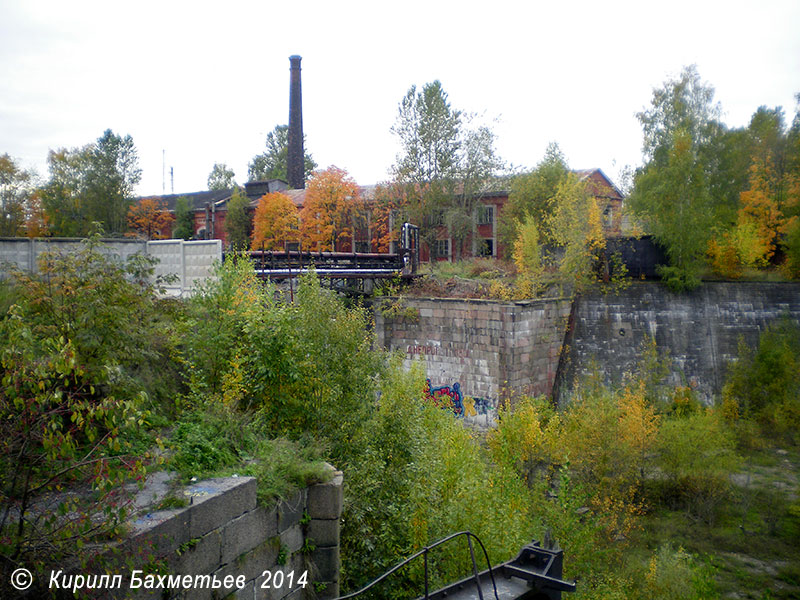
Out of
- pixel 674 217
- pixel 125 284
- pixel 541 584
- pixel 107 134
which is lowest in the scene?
pixel 541 584

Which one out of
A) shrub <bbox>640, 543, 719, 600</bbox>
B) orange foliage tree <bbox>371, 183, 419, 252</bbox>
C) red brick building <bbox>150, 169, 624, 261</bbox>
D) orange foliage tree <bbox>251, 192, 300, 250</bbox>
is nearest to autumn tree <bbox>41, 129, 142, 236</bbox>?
orange foliage tree <bbox>251, 192, 300, 250</bbox>

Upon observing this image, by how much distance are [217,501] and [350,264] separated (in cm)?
1735

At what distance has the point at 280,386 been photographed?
879cm

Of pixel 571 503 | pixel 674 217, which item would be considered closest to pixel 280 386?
pixel 571 503

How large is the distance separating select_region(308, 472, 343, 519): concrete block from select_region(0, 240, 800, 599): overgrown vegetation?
0.21m

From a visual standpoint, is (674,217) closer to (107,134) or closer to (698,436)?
(698,436)

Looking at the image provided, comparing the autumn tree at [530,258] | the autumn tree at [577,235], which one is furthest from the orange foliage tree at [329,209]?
the autumn tree at [577,235]

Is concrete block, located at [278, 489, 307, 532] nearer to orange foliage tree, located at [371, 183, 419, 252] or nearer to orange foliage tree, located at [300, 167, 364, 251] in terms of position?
orange foliage tree, located at [371, 183, 419, 252]

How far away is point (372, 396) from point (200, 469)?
4.23m

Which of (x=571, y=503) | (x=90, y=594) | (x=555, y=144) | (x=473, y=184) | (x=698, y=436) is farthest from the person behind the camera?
(x=473, y=184)

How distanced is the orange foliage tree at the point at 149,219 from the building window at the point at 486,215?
25236mm

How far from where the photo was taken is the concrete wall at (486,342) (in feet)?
67.3

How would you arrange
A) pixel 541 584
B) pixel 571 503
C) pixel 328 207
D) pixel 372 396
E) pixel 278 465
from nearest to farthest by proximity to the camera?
pixel 541 584 < pixel 278 465 < pixel 372 396 < pixel 571 503 < pixel 328 207

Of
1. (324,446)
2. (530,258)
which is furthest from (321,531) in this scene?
(530,258)
